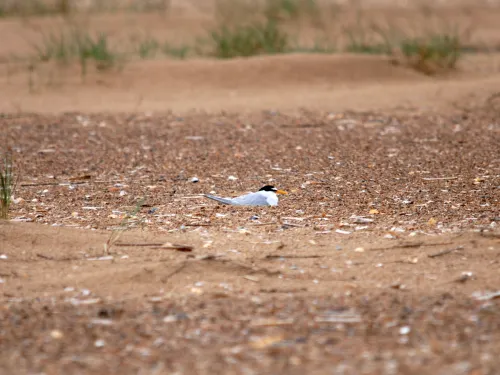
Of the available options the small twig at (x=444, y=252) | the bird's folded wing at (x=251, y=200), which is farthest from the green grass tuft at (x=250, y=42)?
the small twig at (x=444, y=252)

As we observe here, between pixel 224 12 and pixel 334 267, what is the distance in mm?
13436

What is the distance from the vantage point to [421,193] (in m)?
6.69

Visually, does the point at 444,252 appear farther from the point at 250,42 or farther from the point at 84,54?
the point at 250,42

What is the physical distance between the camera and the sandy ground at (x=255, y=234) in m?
3.79

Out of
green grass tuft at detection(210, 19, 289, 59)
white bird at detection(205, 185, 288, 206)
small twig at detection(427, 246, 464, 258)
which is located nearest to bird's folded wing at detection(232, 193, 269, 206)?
white bird at detection(205, 185, 288, 206)

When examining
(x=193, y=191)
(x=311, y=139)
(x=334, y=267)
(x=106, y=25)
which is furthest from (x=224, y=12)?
(x=334, y=267)

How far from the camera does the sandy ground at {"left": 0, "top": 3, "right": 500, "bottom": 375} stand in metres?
3.79

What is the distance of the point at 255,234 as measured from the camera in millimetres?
5598

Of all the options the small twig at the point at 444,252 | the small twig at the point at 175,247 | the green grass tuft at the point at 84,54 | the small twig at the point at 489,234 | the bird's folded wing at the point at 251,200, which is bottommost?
the green grass tuft at the point at 84,54

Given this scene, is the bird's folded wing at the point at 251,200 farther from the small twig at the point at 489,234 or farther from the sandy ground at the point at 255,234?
the small twig at the point at 489,234

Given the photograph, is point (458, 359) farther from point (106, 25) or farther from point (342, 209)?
point (106, 25)

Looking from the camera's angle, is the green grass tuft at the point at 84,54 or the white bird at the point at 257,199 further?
the green grass tuft at the point at 84,54

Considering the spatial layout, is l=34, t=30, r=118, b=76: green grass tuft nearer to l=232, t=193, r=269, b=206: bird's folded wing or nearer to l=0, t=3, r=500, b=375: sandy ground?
l=0, t=3, r=500, b=375: sandy ground

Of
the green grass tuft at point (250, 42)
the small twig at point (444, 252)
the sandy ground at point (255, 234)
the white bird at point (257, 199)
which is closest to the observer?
the sandy ground at point (255, 234)
